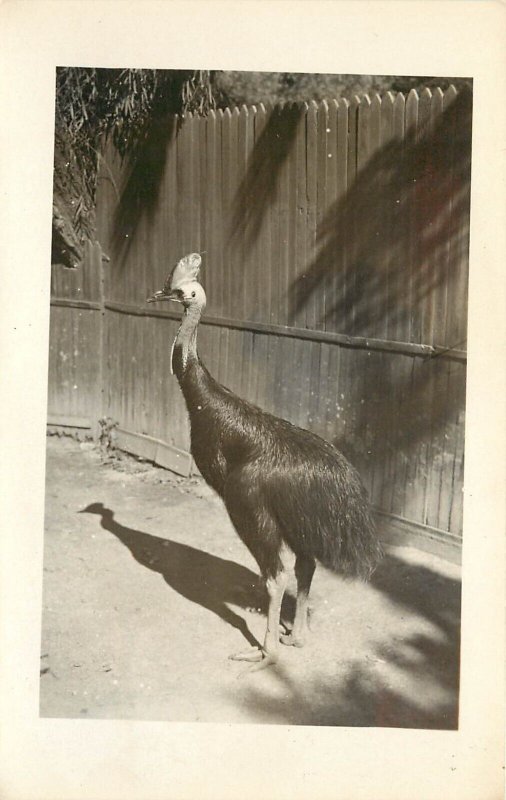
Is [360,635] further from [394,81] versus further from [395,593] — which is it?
[394,81]

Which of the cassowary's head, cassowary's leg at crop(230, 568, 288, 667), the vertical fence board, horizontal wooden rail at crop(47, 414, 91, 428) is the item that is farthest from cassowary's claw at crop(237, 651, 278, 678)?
the vertical fence board

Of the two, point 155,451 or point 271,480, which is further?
point 155,451

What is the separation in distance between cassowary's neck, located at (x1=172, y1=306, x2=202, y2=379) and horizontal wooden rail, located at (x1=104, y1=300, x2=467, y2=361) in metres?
0.90

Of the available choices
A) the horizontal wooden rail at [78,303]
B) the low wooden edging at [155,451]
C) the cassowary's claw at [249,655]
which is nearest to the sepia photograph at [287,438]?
the cassowary's claw at [249,655]

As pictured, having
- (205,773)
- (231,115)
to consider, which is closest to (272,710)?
(205,773)

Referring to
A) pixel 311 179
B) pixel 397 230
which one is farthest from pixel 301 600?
pixel 311 179

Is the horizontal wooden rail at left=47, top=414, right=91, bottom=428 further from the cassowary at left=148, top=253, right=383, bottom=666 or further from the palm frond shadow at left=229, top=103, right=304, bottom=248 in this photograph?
the palm frond shadow at left=229, top=103, right=304, bottom=248

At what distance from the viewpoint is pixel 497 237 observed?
297 cm

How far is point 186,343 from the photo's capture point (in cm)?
322

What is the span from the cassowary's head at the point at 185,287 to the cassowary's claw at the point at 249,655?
1.57m

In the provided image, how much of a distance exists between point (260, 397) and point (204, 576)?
1.19 metres

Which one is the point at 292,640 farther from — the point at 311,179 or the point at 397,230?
the point at 311,179

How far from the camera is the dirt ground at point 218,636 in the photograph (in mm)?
3004

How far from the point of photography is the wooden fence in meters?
3.42
